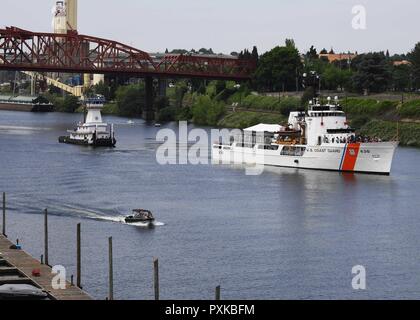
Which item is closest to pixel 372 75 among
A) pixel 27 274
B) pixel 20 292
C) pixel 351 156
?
pixel 351 156

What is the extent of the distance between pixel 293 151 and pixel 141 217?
3493 cm

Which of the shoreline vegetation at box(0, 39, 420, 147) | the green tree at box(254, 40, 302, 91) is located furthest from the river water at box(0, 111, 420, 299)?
the green tree at box(254, 40, 302, 91)

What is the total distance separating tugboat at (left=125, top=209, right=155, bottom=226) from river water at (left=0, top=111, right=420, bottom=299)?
75 centimetres

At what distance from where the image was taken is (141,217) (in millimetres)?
57750

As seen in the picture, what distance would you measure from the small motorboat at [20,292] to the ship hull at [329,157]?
47967mm

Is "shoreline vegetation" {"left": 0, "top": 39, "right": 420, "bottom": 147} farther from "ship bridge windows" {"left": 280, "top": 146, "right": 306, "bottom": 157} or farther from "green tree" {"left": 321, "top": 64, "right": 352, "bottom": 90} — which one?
"ship bridge windows" {"left": 280, "top": 146, "right": 306, "bottom": 157}

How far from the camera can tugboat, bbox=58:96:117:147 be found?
11250 cm

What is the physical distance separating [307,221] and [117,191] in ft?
52.5

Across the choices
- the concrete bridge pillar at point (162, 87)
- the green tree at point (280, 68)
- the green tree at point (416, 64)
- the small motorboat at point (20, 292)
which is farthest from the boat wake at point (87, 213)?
the concrete bridge pillar at point (162, 87)

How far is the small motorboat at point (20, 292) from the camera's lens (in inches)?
1480

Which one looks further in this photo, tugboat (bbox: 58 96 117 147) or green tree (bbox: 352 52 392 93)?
green tree (bbox: 352 52 392 93)
